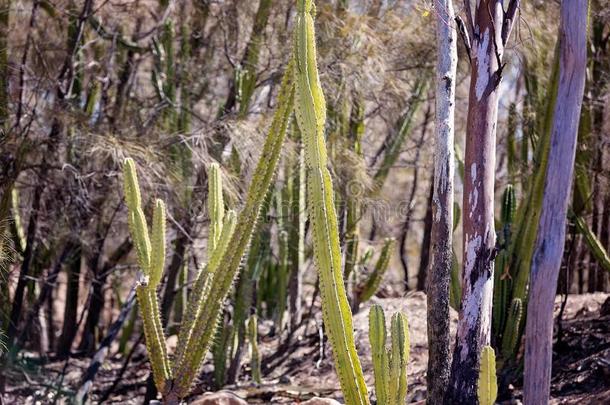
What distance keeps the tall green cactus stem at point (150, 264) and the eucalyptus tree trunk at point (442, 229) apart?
1.75 m

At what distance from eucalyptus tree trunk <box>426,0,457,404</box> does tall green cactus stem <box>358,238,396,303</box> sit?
3.71 metres

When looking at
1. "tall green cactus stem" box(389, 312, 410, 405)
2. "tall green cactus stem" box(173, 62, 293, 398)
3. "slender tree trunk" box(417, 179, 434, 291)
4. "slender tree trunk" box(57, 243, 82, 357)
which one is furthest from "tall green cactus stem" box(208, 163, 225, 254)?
"slender tree trunk" box(417, 179, 434, 291)

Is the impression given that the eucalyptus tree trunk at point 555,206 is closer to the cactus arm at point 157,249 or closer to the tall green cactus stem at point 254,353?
the cactus arm at point 157,249

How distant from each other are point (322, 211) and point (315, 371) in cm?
461

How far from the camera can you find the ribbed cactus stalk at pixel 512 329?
7.66 meters

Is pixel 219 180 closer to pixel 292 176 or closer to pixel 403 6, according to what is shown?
pixel 292 176

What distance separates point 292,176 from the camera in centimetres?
970

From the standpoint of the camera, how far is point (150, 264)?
6402 millimetres

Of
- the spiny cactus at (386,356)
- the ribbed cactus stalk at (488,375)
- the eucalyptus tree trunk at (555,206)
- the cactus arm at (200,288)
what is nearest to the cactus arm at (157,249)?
the cactus arm at (200,288)

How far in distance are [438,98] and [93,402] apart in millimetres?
4664

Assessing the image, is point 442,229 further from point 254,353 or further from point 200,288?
point 254,353

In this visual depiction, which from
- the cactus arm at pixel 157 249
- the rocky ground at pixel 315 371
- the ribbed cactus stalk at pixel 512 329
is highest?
the cactus arm at pixel 157 249

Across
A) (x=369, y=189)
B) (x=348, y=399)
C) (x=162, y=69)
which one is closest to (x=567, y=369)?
(x=369, y=189)

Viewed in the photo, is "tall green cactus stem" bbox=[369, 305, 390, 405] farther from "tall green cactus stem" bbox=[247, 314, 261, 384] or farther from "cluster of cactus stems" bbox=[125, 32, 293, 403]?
"tall green cactus stem" bbox=[247, 314, 261, 384]
